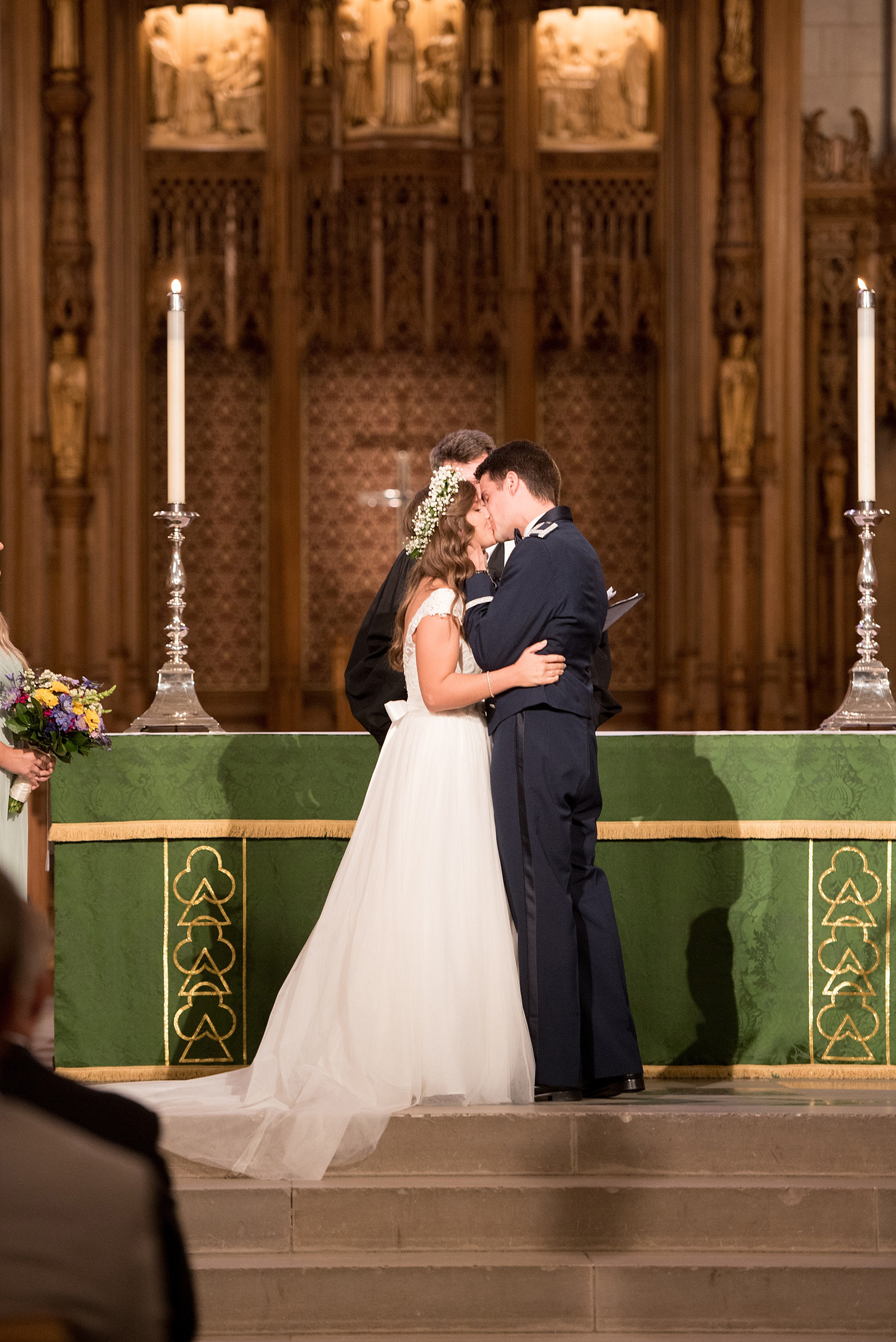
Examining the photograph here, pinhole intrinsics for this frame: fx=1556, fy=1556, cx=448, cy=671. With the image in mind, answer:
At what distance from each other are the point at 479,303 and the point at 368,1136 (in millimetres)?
6301

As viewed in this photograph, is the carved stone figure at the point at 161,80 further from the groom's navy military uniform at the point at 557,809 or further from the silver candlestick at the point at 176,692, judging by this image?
the groom's navy military uniform at the point at 557,809

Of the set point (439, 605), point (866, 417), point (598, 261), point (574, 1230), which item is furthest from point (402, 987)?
point (598, 261)

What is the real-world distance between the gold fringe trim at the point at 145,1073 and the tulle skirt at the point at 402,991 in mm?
598

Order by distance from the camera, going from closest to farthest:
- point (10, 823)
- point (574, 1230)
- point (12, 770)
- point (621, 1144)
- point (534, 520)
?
point (574, 1230), point (621, 1144), point (534, 520), point (12, 770), point (10, 823)

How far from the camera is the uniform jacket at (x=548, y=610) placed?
402 cm

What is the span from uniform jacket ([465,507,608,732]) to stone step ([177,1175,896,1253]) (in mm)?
1203

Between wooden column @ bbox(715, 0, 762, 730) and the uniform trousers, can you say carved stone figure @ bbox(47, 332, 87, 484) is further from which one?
the uniform trousers

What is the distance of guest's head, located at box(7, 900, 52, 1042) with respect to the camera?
148 centimetres

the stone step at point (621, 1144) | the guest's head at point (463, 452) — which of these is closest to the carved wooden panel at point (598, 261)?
the guest's head at point (463, 452)

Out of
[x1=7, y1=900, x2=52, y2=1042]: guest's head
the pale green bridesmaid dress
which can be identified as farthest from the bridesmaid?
[x1=7, y1=900, x2=52, y2=1042]: guest's head

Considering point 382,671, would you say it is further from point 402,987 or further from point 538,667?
point 402,987

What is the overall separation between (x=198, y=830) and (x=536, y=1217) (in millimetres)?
1719

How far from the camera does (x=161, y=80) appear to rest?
9297mm

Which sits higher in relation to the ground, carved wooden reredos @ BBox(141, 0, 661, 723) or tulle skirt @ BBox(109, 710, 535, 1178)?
carved wooden reredos @ BBox(141, 0, 661, 723)
